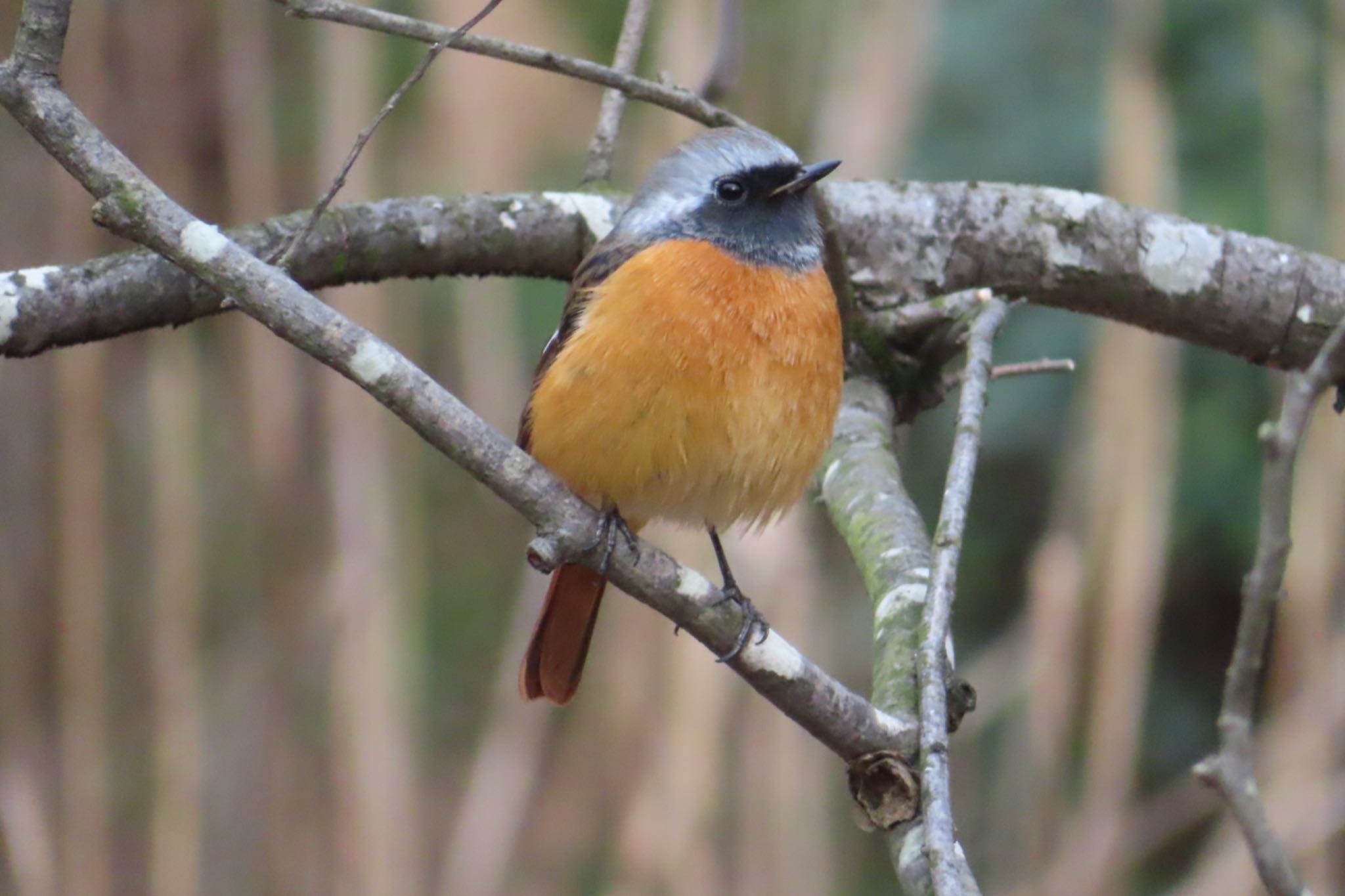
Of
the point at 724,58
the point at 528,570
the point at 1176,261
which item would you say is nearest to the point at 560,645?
the point at 724,58

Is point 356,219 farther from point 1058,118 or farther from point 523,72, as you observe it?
point 1058,118

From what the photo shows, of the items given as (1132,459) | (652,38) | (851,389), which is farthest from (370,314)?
(1132,459)

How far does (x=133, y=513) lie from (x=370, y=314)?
1.07 m

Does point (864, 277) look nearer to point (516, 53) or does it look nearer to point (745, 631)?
point (516, 53)

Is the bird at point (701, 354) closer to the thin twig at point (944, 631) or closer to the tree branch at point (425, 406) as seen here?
the tree branch at point (425, 406)

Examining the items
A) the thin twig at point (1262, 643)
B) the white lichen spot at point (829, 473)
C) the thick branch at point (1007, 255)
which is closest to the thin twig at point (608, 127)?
the thick branch at point (1007, 255)

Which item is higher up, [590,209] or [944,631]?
[590,209]

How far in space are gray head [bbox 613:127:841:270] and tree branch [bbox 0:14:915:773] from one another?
0.94m

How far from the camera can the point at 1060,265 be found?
2.93 m

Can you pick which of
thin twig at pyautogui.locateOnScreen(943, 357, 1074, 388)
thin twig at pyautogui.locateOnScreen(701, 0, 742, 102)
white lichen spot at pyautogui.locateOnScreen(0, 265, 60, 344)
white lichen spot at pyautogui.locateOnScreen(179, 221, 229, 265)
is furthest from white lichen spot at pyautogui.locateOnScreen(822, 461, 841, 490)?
white lichen spot at pyautogui.locateOnScreen(0, 265, 60, 344)

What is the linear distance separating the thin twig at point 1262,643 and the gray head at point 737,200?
1.62 m

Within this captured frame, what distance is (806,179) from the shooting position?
2.68 metres

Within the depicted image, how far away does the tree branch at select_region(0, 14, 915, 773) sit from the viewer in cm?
173

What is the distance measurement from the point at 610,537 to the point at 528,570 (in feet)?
9.49
